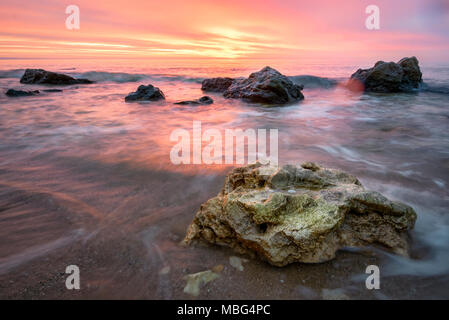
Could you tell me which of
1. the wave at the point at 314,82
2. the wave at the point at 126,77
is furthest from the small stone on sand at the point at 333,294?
the wave at the point at 126,77

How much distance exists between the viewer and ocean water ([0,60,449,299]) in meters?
2.06

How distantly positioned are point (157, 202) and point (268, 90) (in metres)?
9.58

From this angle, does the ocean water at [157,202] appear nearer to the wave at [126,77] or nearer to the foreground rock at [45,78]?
the foreground rock at [45,78]

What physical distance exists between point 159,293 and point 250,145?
439 cm

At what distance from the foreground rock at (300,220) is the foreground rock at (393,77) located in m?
14.8

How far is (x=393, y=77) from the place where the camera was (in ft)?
47.2

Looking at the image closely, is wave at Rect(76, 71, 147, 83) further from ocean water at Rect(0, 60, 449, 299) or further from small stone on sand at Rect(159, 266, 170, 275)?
small stone on sand at Rect(159, 266, 170, 275)

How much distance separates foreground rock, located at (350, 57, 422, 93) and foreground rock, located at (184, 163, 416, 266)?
14.8 m

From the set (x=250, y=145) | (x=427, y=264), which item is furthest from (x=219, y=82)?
(x=427, y=264)

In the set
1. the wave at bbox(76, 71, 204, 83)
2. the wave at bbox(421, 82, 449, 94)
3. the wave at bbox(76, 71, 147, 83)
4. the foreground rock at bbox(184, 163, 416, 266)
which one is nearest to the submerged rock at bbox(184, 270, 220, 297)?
the foreground rock at bbox(184, 163, 416, 266)

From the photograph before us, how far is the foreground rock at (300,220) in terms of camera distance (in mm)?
2141
